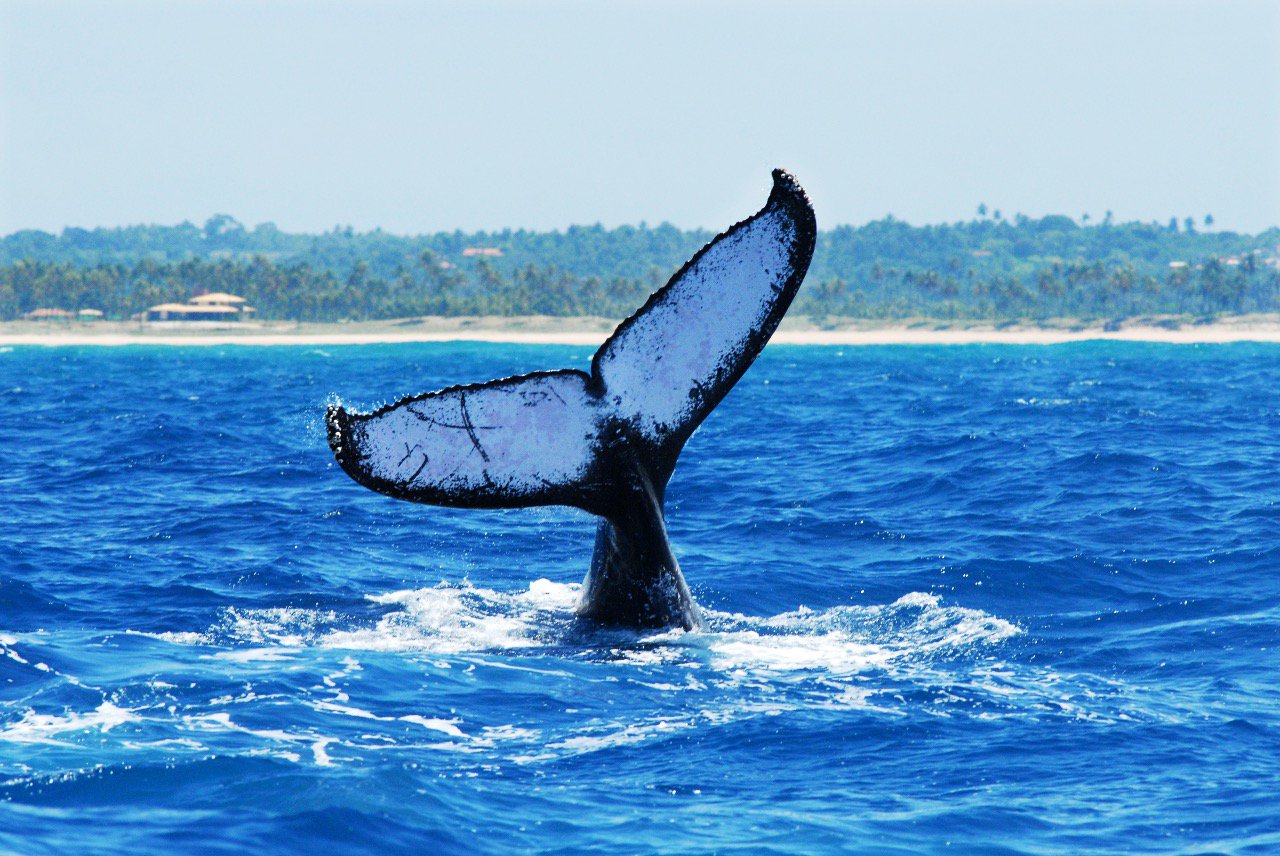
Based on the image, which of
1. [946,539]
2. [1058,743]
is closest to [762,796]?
[1058,743]

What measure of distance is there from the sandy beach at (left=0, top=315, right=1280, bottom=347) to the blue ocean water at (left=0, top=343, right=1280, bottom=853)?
112701mm

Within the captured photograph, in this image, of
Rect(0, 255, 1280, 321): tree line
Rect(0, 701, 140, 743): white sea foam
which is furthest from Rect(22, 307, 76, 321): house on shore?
Rect(0, 701, 140, 743): white sea foam

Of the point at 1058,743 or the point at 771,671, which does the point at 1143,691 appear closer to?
the point at 1058,743

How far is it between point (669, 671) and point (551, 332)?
433ft

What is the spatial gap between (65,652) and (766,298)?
183 inches

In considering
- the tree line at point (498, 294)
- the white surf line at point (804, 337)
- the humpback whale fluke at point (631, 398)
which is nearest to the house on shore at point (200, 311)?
the tree line at point (498, 294)

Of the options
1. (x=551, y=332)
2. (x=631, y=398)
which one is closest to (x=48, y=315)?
(x=551, y=332)

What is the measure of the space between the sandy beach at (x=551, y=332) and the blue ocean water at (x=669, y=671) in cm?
11270

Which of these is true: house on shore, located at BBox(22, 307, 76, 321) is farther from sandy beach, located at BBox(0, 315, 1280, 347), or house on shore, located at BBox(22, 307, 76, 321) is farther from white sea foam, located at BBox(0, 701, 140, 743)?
white sea foam, located at BBox(0, 701, 140, 743)

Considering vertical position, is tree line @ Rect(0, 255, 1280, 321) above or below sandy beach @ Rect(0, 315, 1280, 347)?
above

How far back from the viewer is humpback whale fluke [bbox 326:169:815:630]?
686cm

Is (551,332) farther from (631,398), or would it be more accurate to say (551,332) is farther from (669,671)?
(631,398)

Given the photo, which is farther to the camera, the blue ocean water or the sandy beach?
the sandy beach

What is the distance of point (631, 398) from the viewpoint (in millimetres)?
7426
